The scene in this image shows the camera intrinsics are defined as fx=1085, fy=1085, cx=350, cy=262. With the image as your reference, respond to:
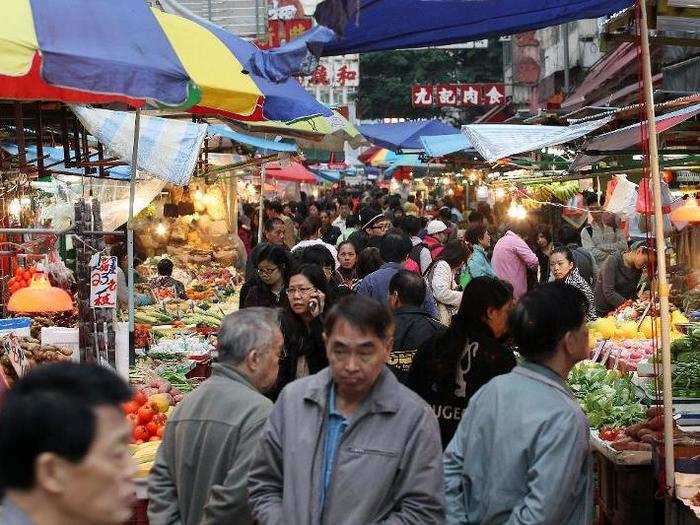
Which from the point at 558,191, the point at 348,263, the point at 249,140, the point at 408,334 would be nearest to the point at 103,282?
the point at 408,334

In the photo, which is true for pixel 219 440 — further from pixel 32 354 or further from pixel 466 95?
pixel 466 95

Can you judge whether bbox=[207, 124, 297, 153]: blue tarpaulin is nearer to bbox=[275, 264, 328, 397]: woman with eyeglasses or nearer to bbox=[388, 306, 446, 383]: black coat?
bbox=[275, 264, 328, 397]: woman with eyeglasses

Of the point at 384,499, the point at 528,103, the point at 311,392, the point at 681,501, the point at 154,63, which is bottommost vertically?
the point at 681,501

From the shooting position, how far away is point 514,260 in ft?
38.9

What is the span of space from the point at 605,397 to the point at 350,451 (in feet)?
14.5

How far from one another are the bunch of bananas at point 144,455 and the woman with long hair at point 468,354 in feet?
5.50

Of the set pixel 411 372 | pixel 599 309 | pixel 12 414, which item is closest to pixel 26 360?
pixel 411 372

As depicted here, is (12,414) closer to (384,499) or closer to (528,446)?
(384,499)

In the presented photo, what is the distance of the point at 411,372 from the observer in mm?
5141

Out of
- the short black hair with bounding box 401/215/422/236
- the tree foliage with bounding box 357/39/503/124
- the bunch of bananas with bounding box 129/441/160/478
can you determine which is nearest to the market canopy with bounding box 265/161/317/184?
the short black hair with bounding box 401/215/422/236

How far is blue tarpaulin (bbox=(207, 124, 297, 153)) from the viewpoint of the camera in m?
14.2

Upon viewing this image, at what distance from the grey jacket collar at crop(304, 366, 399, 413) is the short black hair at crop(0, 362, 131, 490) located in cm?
145

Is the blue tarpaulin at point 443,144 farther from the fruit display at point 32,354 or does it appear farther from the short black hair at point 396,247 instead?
the fruit display at point 32,354

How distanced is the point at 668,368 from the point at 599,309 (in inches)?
291
